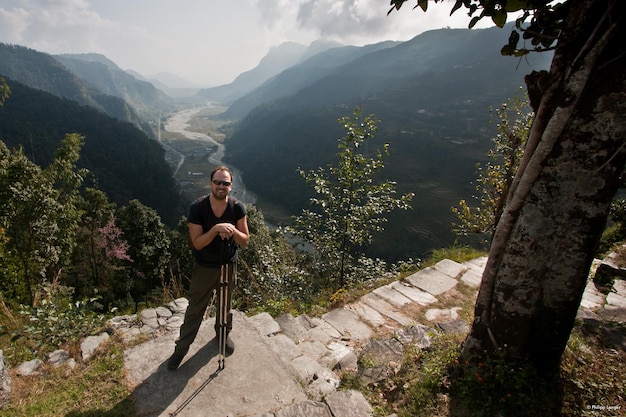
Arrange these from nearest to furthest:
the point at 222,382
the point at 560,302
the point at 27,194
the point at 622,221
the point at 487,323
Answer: the point at 560,302 < the point at 487,323 < the point at 222,382 < the point at 622,221 < the point at 27,194

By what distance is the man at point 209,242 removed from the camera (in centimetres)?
289

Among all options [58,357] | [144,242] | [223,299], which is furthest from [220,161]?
[223,299]

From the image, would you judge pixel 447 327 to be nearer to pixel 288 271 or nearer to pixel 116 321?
pixel 288 271

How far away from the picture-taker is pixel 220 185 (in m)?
2.89

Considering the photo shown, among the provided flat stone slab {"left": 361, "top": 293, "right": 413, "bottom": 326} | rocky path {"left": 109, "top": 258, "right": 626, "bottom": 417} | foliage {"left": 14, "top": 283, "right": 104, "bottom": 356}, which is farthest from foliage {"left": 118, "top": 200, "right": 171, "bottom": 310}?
flat stone slab {"left": 361, "top": 293, "right": 413, "bottom": 326}

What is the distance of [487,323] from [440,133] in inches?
4521

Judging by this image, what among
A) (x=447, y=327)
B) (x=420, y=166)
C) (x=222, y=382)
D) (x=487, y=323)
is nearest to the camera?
(x=487, y=323)

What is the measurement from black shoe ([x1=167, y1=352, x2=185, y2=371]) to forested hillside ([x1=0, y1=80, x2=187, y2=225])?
60.0m

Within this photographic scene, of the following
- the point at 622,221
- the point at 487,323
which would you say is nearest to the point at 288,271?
the point at 487,323

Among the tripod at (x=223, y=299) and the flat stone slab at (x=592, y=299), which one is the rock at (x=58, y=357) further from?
the flat stone slab at (x=592, y=299)

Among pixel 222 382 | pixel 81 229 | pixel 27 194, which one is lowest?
pixel 81 229

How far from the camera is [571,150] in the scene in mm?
2146

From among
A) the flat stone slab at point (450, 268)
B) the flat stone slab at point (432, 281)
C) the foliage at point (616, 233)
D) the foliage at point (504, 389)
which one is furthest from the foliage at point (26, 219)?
the foliage at point (616, 233)

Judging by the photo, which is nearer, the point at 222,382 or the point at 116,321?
the point at 222,382
